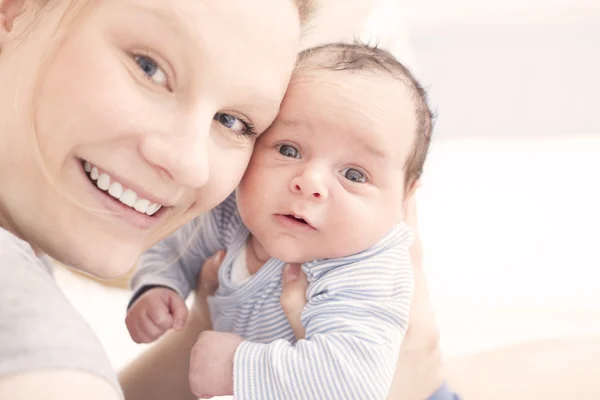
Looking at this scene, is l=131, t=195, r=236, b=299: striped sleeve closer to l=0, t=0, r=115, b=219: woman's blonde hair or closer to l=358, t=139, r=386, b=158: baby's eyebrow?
l=358, t=139, r=386, b=158: baby's eyebrow

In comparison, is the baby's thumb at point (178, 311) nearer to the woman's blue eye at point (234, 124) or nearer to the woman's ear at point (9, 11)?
the woman's blue eye at point (234, 124)

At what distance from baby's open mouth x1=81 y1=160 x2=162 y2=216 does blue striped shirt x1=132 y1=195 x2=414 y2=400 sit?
0.77ft

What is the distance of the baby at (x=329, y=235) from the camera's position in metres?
0.81

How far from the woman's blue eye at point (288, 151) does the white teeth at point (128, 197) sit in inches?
9.5

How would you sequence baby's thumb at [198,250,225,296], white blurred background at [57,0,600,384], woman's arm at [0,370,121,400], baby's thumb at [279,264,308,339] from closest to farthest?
1. woman's arm at [0,370,121,400]
2. baby's thumb at [279,264,308,339]
3. baby's thumb at [198,250,225,296]
4. white blurred background at [57,0,600,384]

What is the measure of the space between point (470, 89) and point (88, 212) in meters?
1.90

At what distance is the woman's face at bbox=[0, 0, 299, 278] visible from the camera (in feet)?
2.25

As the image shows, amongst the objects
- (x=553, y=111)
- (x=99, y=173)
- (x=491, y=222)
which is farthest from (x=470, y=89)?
(x=99, y=173)

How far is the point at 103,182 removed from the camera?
74 centimetres

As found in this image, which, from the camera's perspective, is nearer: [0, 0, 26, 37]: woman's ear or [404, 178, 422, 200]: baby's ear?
[0, 0, 26, 37]: woman's ear

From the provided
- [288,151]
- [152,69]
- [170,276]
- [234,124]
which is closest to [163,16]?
[152,69]

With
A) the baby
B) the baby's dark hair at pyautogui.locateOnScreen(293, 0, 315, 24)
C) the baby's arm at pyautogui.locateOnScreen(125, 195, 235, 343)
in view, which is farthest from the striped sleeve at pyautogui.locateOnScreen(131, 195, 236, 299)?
the baby's dark hair at pyautogui.locateOnScreen(293, 0, 315, 24)

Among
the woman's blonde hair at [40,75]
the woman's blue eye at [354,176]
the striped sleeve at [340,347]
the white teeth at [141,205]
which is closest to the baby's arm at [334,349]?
the striped sleeve at [340,347]

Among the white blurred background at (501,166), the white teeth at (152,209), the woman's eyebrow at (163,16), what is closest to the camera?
the woman's eyebrow at (163,16)
